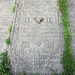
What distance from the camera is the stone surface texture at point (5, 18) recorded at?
4849 millimetres

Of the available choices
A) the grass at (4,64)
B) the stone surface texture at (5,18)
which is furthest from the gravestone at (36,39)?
the stone surface texture at (5,18)

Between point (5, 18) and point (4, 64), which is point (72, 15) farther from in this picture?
point (4, 64)

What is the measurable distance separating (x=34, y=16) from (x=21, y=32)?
1.00m

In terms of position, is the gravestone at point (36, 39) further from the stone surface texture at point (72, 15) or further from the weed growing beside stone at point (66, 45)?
the stone surface texture at point (72, 15)

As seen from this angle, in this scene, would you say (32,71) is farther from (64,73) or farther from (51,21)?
(51,21)

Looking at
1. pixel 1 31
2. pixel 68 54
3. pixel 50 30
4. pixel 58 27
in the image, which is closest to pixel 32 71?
pixel 68 54

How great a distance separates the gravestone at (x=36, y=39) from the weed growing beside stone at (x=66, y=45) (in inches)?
9.4

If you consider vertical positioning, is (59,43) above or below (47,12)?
below

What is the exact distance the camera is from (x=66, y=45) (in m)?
4.21

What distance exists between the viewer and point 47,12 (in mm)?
4816

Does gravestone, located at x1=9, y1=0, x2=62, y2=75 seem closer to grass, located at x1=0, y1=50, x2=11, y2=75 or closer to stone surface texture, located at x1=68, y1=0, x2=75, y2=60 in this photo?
grass, located at x1=0, y1=50, x2=11, y2=75

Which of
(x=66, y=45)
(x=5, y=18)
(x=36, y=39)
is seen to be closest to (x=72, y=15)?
(x=66, y=45)

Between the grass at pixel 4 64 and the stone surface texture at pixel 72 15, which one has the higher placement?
the stone surface texture at pixel 72 15

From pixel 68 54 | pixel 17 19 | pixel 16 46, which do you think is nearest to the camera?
pixel 68 54
